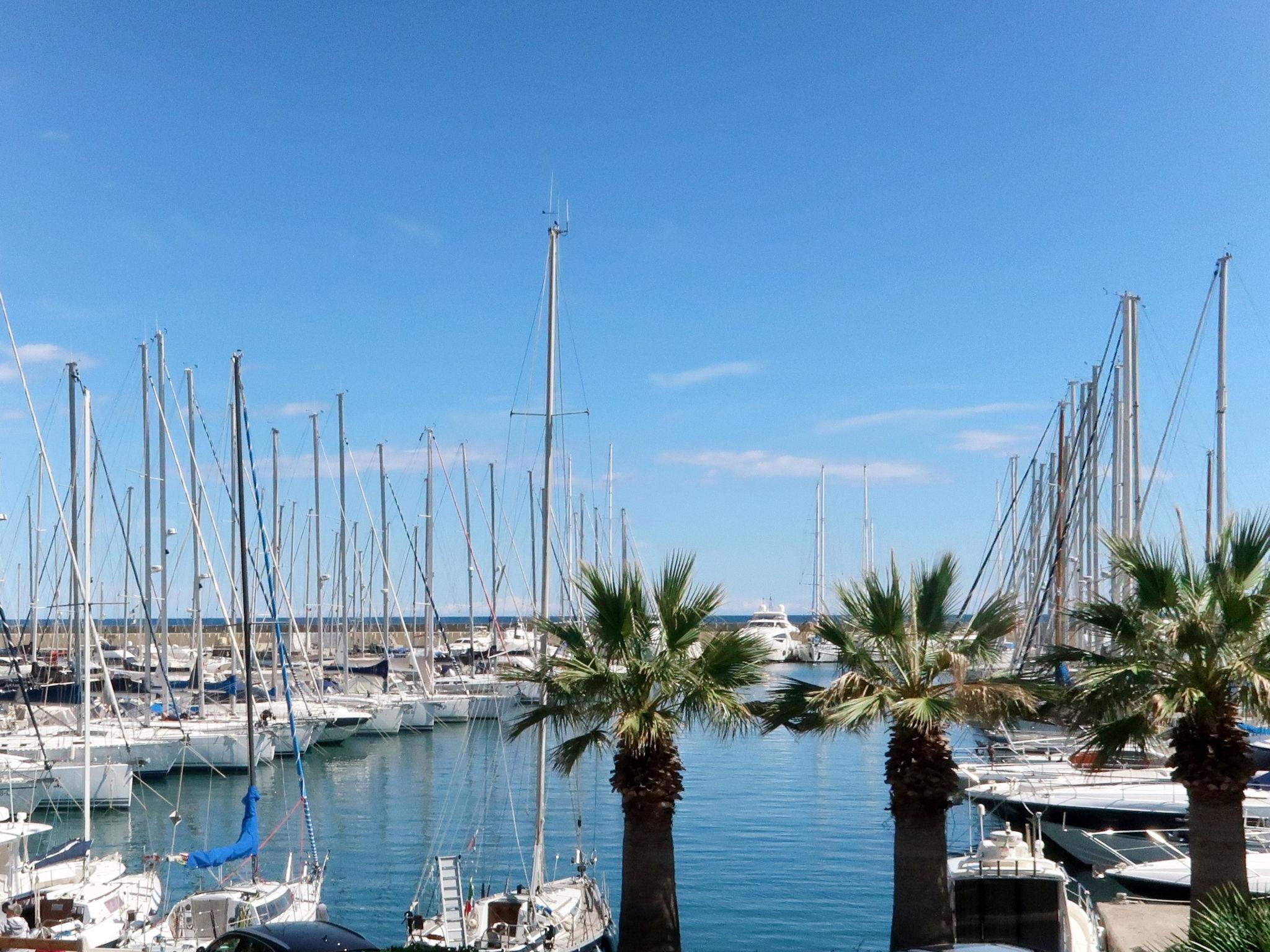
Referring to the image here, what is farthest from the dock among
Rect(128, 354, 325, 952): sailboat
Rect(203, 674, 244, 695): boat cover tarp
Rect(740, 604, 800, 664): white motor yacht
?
Rect(740, 604, 800, 664): white motor yacht

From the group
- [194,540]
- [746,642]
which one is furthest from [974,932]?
[194,540]

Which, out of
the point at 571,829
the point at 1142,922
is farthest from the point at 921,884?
the point at 571,829

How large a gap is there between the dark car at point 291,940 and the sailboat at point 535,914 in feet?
7.05

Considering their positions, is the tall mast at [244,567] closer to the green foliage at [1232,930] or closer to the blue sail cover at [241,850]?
the blue sail cover at [241,850]

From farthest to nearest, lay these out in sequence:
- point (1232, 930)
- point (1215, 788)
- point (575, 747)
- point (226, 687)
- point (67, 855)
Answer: point (226, 687)
point (67, 855)
point (575, 747)
point (1215, 788)
point (1232, 930)

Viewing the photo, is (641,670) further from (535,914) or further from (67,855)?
(67,855)

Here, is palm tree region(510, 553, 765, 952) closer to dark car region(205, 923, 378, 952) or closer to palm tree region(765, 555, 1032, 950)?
palm tree region(765, 555, 1032, 950)

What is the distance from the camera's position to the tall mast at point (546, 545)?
21.7m

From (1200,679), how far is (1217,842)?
2.05 meters

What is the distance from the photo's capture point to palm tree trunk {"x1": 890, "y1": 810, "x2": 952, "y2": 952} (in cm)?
1634

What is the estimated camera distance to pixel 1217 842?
51.2 ft

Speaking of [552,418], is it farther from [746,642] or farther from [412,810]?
[412,810]

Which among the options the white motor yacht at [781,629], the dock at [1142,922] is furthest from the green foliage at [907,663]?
the white motor yacht at [781,629]

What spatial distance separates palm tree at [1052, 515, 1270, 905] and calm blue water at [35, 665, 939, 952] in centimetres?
507
